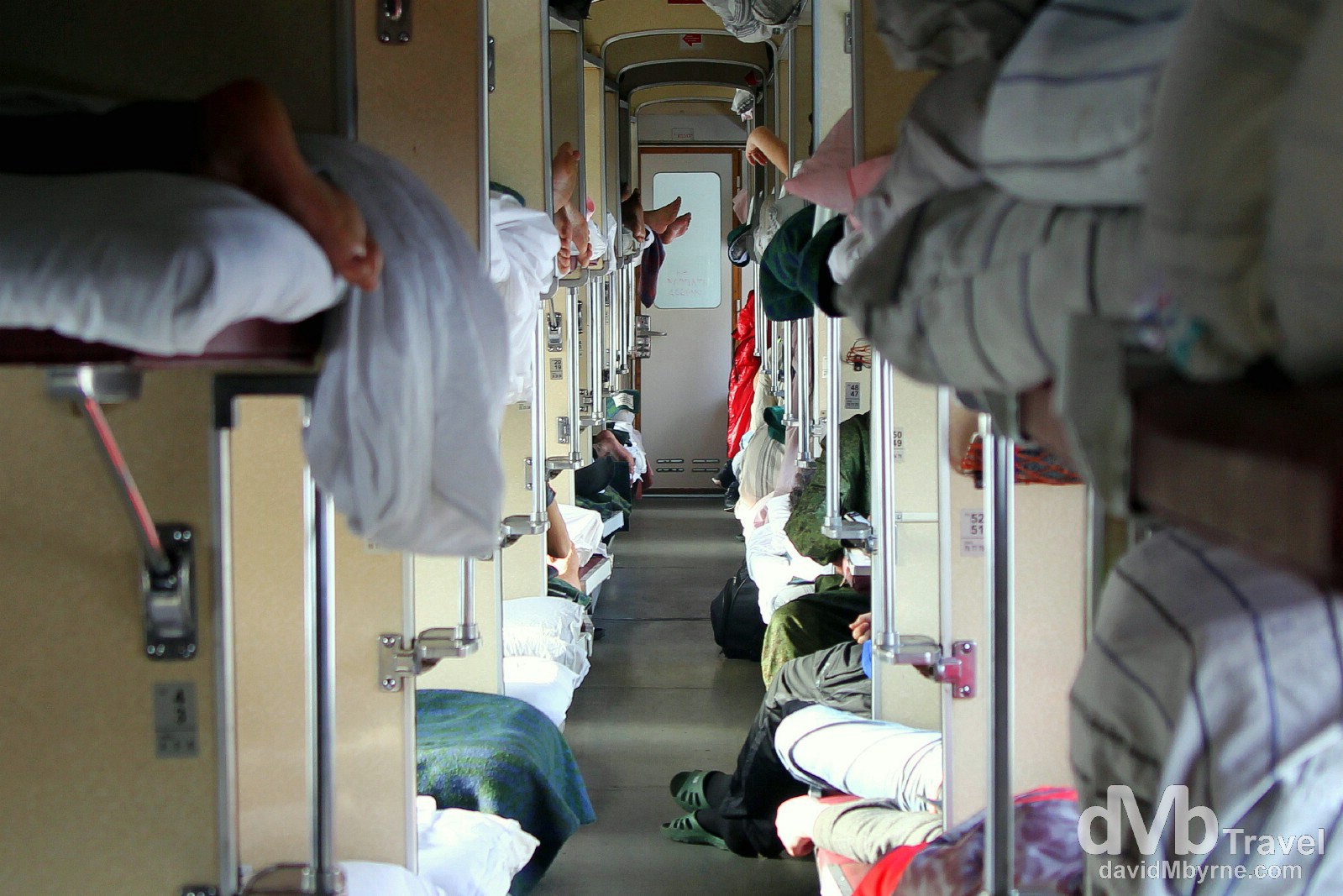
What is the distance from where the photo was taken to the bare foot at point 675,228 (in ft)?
22.4

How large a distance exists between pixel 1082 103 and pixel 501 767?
96.2 inches

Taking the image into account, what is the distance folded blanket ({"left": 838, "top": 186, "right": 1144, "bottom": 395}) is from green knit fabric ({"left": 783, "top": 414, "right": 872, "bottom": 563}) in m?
2.81

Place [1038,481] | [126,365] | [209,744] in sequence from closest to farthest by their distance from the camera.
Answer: [126,365]
[209,744]
[1038,481]

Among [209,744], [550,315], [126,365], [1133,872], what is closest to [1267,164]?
[1133,872]

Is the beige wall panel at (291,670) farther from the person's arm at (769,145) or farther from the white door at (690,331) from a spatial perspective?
the white door at (690,331)

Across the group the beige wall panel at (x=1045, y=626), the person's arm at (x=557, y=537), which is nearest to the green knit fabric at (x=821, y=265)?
the beige wall panel at (x=1045, y=626)

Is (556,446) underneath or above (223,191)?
underneath

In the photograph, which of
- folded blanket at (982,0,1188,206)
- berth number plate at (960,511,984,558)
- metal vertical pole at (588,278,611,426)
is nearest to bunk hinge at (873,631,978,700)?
berth number plate at (960,511,984,558)

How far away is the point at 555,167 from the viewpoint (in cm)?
343

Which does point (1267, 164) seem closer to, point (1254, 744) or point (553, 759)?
point (1254, 744)

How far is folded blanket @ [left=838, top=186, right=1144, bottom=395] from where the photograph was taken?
0.70 m

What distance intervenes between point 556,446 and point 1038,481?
2.94m

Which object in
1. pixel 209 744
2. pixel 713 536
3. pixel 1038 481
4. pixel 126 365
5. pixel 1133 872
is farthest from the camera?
pixel 713 536

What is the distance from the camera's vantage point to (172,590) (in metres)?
1.64
